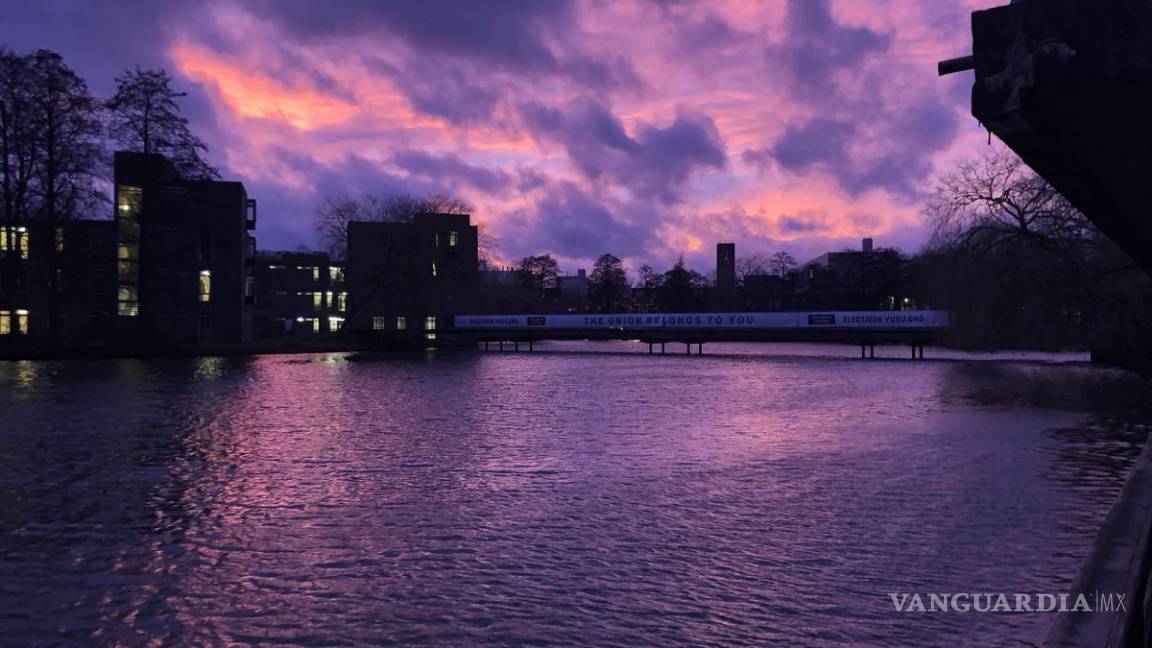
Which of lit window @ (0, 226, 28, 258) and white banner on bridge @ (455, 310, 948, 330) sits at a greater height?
lit window @ (0, 226, 28, 258)

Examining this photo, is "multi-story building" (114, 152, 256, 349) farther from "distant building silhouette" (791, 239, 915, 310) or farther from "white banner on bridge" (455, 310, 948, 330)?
"distant building silhouette" (791, 239, 915, 310)

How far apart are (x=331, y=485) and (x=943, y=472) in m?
8.90

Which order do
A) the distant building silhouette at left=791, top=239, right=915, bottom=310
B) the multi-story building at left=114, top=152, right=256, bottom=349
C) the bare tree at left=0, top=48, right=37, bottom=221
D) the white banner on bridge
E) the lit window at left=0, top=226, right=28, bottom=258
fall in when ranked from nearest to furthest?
the bare tree at left=0, top=48, right=37, bottom=221 → the lit window at left=0, top=226, right=28, bottom=258 → the multi-story building at left=114, top=152, right=256, bottom=349 → the white banner on bridge → the distant building silhouette at left=791, top=239, right=915, bottom=310

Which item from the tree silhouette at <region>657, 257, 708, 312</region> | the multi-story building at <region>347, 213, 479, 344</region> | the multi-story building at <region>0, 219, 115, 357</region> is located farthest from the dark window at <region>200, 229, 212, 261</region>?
the tree silhouette at <region>657, 257, 708, 312</region>

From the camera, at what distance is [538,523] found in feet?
28.2

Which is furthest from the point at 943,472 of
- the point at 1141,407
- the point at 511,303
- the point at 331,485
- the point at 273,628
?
the point at 511,303

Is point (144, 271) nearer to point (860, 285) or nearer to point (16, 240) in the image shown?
point (16, 240)

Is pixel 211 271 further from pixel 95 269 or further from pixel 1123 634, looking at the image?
pixel 1123 634

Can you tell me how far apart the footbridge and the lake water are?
35.3 m

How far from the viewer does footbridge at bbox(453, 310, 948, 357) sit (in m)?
53.4

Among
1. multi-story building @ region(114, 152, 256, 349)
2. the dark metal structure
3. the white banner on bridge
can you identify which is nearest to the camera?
the dark metal structure

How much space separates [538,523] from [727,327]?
55316 millimetres

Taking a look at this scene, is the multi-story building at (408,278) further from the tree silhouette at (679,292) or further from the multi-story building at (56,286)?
the tree silhouette at (679,292)

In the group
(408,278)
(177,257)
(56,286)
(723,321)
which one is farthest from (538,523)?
(408,278)
